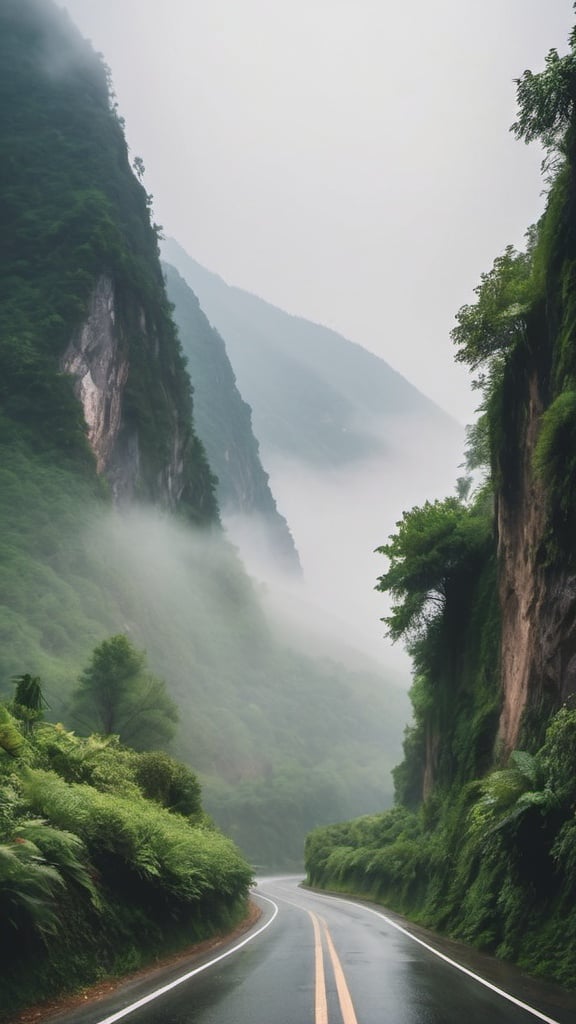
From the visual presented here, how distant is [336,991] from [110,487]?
78.1 metres

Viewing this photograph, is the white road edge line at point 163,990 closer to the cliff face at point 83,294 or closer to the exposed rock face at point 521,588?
the exposed rock face at point 521,588

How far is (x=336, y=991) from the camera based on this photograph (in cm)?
898

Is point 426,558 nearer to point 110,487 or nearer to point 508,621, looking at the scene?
point 508,621

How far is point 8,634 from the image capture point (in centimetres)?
5069

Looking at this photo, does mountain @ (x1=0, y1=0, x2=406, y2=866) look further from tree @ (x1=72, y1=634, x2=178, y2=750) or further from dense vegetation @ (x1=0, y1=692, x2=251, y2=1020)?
dense vegetation @ (x1=0, y1=692, x2=251, y2=1020)

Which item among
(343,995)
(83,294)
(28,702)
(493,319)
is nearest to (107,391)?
(83,294)

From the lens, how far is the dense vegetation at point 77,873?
26.5 ft

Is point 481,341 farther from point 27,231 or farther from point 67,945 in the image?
point 27,231

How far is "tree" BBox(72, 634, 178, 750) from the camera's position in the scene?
121ft

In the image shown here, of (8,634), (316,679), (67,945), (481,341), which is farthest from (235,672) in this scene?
(67,945)

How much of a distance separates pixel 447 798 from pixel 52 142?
123527 millimetres

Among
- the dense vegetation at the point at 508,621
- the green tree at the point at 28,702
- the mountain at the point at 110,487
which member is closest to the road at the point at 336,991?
the dense vegetation at the point at 508,621

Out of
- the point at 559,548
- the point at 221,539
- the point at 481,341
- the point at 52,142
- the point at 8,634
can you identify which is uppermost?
the point at 52,142

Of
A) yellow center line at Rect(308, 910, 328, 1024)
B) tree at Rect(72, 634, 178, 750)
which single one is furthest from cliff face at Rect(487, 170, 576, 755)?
tree at Rect(72, 634, 178, 750)
